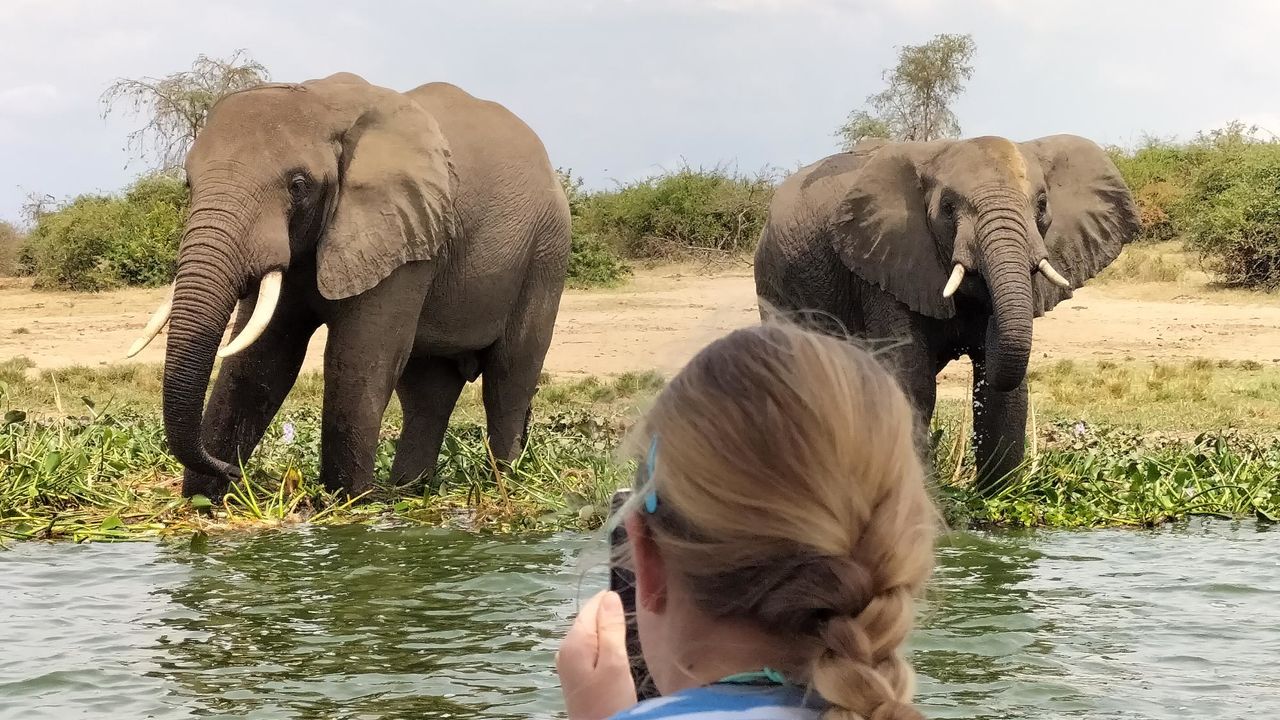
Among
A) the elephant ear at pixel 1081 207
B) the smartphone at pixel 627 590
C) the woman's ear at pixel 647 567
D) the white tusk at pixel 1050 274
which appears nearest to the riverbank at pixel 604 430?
the smartphone at pixel 627 590

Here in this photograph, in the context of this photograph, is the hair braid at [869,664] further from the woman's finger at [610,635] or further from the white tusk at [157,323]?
the white tusk at [157,323]

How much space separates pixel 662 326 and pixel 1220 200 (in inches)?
338

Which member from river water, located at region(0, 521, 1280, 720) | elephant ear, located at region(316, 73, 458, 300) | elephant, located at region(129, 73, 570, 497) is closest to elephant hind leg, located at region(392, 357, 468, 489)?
elephant, located at region(129, 73, 570, 497)

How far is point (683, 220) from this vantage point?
24.4 m

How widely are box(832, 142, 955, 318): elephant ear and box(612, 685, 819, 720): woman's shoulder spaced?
742 cm

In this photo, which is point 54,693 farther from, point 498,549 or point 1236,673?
point 1236,673

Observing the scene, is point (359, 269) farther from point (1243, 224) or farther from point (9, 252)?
point (9, 252)

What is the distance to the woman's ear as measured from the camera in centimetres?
183

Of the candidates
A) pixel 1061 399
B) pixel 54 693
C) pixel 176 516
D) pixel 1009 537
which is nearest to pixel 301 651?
pixel 54 693

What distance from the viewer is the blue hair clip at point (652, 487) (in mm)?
1768

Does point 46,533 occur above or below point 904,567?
below

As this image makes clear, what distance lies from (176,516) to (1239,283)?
15.0 metres

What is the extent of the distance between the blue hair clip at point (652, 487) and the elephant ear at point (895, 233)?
7.37 meters

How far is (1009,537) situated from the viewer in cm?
829
